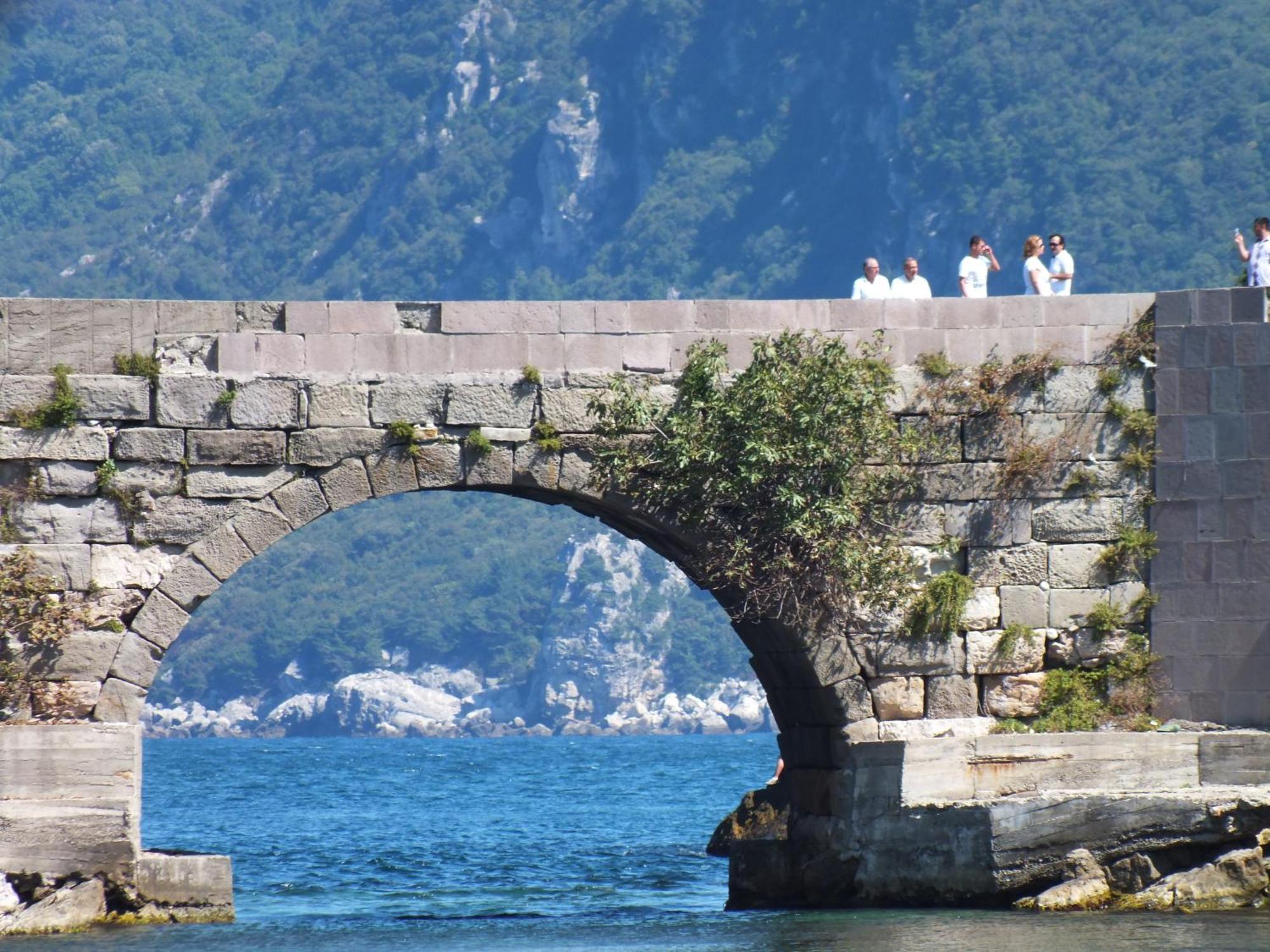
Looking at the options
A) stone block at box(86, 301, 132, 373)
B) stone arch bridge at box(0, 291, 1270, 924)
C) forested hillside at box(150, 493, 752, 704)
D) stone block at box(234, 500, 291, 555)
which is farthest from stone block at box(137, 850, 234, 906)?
forested hillside at box(150, 493, 752, 704)

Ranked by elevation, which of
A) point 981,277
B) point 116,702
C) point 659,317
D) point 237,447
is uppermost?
point 981,277

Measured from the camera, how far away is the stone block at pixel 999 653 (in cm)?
1558

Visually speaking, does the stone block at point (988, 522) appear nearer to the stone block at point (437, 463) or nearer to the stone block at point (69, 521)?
the stone block at point (437, 463)

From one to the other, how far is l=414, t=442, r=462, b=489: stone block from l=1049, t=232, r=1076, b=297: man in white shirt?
4.80 metres

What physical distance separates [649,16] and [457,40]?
1240cm

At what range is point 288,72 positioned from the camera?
134m

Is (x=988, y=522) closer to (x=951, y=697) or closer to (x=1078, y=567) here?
(x=1078, y=567)

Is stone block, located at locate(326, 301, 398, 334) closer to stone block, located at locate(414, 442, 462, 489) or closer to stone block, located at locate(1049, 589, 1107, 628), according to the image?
stone block, located at locate(414, 442, 462, 489)

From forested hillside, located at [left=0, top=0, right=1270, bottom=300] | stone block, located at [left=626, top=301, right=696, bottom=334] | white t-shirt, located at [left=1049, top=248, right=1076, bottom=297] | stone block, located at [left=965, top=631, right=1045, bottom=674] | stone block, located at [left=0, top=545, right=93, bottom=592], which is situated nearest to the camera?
stone block, located at [left=0, top=545, right=93, bottom=592]

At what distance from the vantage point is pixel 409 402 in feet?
49.0

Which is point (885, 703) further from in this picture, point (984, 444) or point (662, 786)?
point (662, 786)

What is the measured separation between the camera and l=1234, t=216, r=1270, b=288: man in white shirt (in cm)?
1627

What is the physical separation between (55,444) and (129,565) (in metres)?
0.95

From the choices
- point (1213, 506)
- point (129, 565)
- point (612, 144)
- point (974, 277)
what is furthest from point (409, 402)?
point (612, 144)
